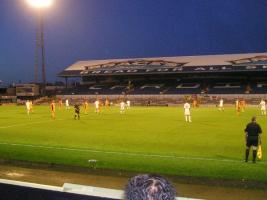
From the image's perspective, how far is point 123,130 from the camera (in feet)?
90.6

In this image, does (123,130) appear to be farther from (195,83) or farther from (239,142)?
(195,83)

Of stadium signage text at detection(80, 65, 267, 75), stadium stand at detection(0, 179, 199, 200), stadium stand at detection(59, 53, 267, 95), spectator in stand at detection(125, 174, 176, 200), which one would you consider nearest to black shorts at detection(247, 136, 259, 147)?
stadium stand at detection(0, 179, 199, 200)

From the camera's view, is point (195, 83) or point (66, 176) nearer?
point (66, 176)

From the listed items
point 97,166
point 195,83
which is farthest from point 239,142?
point 195,83

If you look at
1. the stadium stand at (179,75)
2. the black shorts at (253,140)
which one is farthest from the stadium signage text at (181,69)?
the black shorts at (253,140)

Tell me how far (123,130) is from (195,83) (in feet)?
171

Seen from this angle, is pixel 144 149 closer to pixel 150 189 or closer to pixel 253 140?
pixel 253 140

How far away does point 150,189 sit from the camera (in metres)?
2.63

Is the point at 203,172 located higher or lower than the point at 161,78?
lower

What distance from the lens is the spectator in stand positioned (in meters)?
2.62

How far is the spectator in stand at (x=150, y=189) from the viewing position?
2.62 meters

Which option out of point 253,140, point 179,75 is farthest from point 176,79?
point 253,140

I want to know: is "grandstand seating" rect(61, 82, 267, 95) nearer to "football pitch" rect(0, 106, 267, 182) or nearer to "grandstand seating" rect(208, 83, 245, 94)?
"grandstand seating" rect(208, 83, 245, 94)

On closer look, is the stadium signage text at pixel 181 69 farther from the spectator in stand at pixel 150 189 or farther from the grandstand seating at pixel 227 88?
the spectator in stand at pixel 150 189
